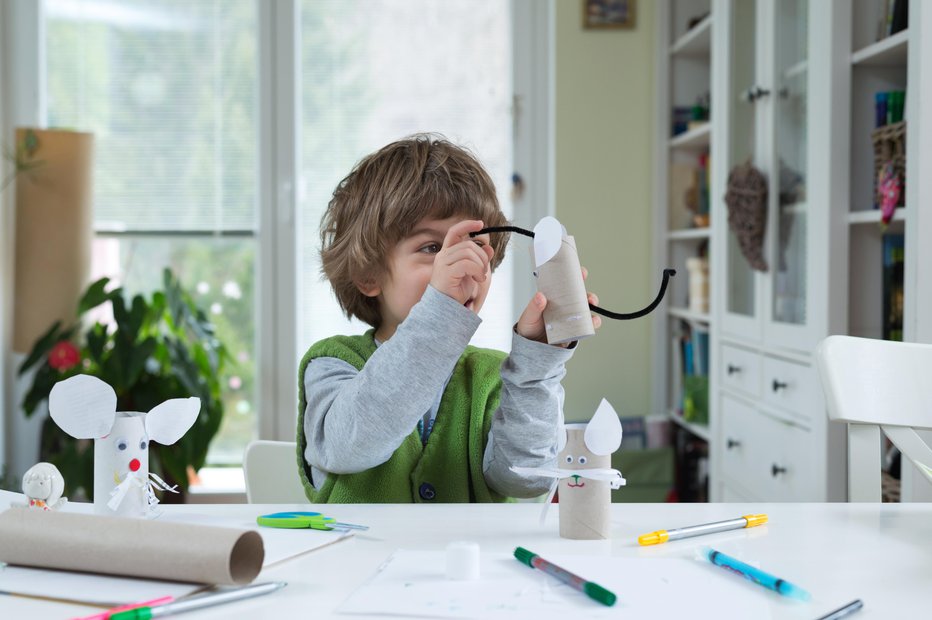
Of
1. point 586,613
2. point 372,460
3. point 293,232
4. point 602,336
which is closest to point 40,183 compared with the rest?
point 293,232

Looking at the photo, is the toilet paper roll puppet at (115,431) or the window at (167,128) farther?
the window at (167,128)

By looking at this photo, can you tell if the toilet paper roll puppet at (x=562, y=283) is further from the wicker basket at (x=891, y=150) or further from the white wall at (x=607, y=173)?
the white wall at (x=607, y=173)

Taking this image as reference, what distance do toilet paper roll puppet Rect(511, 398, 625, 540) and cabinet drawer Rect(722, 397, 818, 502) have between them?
1.45 m

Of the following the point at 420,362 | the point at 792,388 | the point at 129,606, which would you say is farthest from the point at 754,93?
the point at 129,606

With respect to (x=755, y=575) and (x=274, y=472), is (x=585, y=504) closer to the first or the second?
(x=755, y=575)

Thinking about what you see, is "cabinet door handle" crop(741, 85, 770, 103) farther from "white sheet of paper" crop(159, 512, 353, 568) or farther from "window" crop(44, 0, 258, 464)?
"white sheet of paper" crop(159, 512, 353, 568)

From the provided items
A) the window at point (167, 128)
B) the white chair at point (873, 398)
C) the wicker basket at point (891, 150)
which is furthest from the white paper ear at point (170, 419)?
the window at point (167, 128)

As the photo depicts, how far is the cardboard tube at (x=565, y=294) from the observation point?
89 centimetres

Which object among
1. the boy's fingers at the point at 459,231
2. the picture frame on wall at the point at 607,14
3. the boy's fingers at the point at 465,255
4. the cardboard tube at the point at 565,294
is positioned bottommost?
the cardboard tube at the point at 565,294

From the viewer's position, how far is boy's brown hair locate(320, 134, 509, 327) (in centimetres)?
121

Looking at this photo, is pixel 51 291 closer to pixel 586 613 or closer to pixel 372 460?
pixel 372 460

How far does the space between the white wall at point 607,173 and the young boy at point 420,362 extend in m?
2.12

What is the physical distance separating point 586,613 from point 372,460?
0.48m

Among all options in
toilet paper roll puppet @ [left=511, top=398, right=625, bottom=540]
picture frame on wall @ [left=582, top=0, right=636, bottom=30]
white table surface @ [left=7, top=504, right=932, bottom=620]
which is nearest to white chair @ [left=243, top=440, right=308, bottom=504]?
white table surface @ [left=7, top=504, right=932, bottom=620]
